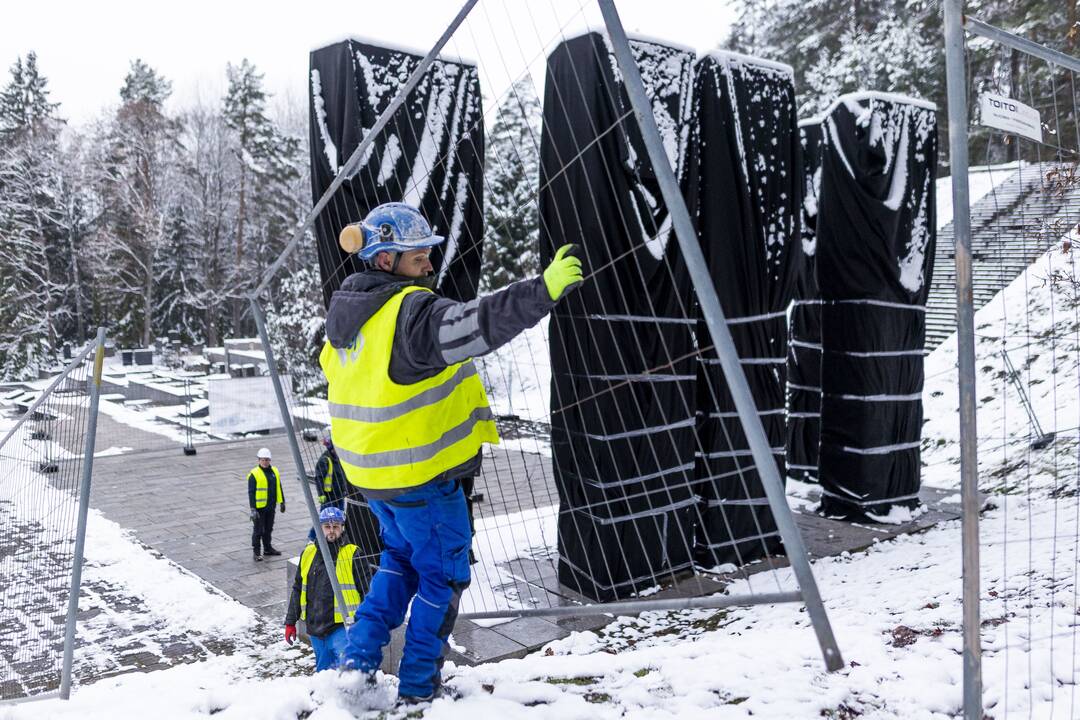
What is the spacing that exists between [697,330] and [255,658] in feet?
14.3

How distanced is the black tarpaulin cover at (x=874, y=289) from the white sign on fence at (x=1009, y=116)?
493 cm

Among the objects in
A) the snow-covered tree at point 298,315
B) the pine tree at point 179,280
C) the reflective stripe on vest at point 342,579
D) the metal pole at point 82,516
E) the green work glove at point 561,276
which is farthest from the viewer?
the pine tree at point 179,280

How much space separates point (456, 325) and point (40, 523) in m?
5.18

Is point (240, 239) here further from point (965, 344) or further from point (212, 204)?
point (965, 344)

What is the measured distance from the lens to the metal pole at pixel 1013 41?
2279 mm

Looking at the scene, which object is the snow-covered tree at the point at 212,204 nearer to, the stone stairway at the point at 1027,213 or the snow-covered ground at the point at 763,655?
the snow-covered ground at the point at 763,655

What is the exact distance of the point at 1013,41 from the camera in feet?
7.92

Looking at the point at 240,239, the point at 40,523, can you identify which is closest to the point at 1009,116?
the point at 40,523

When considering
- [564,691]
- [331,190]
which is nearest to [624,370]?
[331,190]

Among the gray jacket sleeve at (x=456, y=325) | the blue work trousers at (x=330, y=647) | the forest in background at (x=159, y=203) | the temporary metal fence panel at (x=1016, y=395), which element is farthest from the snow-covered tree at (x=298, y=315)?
the gray jacket sleeve at (x=456, y=325)

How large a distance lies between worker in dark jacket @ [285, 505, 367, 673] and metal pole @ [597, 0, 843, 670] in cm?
334

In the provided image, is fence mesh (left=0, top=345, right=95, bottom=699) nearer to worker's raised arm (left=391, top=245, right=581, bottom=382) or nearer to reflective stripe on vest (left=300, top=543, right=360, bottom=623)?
reflective stripe on vest (left=300, top=543, right=360, bottom=623)

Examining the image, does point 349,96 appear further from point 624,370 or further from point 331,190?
point 624,370

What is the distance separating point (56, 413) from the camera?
5270mm
